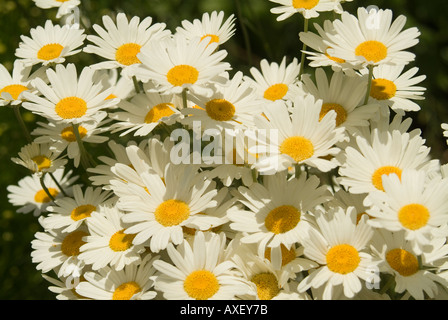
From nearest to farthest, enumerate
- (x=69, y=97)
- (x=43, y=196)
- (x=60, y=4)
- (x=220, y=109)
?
1. (x=220, y=109)
2. (x=69, y=97)
3. (x=60, y=4)
4. (x=43, y=196)

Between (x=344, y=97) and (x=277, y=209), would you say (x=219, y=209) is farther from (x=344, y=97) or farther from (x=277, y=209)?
(x=344, y=97)

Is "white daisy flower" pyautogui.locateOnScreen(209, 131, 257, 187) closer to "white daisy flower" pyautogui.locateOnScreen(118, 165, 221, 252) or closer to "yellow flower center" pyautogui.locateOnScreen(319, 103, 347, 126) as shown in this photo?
"white daisy flower" pyautogui.locateOnScreen(118, 165, 221, 252)

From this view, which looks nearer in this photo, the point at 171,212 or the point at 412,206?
the point at 412,206

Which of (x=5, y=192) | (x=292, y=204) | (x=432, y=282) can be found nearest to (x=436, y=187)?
(x=432, y=282)

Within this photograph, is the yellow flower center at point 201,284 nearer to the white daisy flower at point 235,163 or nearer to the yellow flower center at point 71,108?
the white daisy flower at point 235,163

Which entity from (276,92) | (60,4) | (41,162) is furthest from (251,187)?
(60,4)

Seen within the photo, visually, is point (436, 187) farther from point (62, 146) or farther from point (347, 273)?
point (62, 146)

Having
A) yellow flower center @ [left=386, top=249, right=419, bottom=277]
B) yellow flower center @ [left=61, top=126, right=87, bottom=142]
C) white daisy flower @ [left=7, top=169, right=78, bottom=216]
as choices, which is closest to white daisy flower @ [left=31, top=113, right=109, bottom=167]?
yellow flower center @ [left=61, top=126, right=87, bottom=142]

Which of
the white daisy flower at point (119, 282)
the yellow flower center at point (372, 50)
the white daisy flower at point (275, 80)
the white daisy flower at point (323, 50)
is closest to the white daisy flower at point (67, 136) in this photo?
the white daisy flower at point (119, 282)
